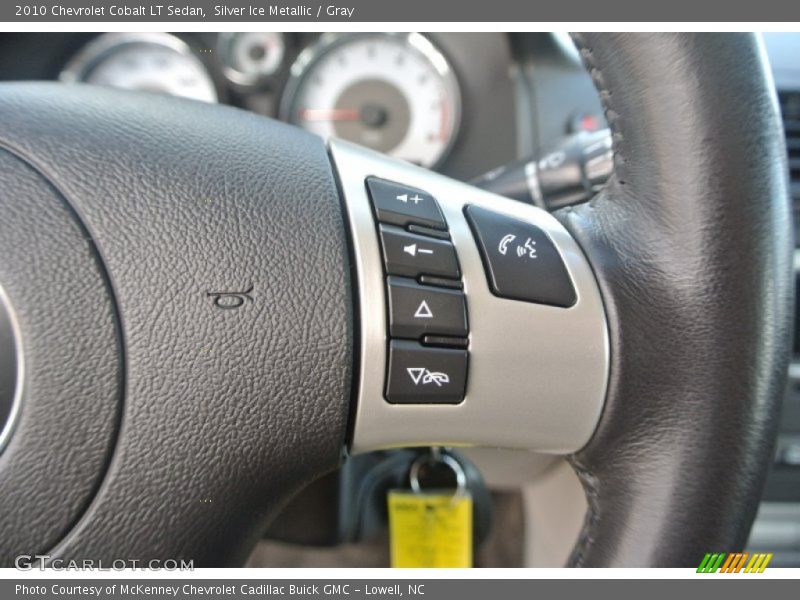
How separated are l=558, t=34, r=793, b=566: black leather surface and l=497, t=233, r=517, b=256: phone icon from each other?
0.07 meters

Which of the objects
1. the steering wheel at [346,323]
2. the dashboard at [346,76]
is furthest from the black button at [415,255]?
the dashboard at [346,76]

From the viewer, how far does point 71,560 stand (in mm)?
460

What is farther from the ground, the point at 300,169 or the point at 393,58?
the point at 393,58

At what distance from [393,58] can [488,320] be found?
0.96m

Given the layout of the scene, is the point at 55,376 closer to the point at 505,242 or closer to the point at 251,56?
the point at 505,242

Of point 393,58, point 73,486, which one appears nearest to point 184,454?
point 73,486

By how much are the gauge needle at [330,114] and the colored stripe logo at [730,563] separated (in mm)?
1043

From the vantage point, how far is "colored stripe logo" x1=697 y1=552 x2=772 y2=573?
512mm

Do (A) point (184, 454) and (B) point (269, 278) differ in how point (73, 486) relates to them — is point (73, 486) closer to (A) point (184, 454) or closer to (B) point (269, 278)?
(A) point (184, 454)

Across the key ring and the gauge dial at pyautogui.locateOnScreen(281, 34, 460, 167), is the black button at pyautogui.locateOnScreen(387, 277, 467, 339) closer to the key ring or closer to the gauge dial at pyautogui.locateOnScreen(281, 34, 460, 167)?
the key ring

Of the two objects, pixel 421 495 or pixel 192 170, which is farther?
pixel 421 495

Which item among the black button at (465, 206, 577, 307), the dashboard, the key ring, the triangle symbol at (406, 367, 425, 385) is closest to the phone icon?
the black button at (465, 206, 577, 307)

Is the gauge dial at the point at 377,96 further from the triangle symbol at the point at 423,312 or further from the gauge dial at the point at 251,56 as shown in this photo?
the triangle symbol at the point at 423,312

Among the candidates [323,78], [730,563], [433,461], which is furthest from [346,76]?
[730,563]
